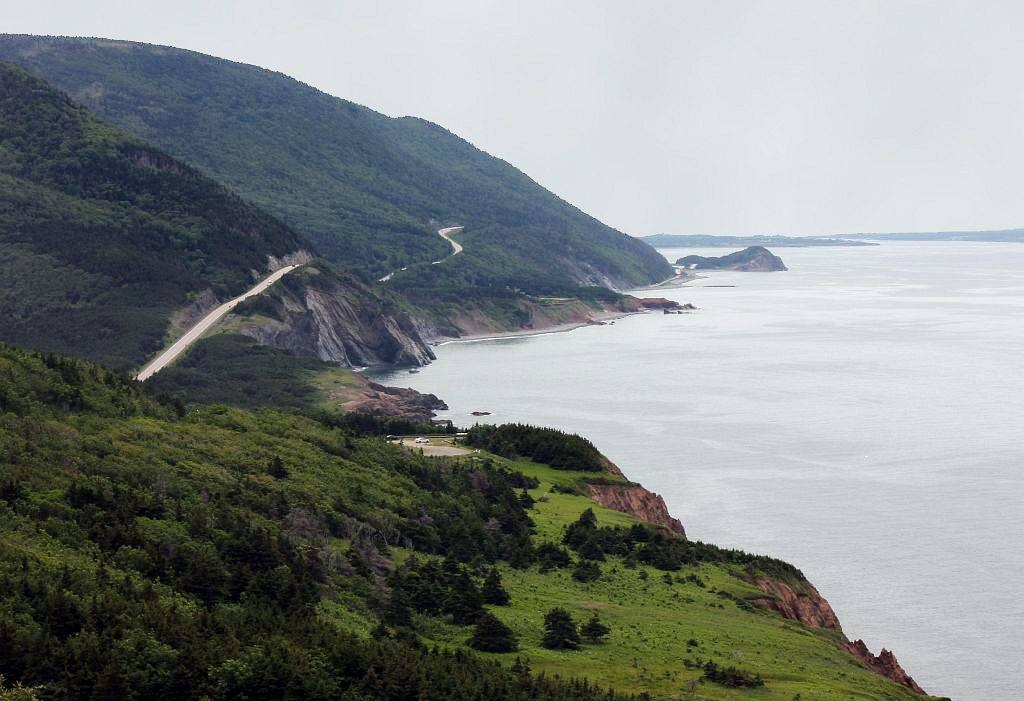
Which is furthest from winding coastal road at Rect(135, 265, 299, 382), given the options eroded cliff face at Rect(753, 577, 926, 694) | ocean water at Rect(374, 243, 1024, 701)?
eroded cliff face at Rect(753, 577, 926, 694)

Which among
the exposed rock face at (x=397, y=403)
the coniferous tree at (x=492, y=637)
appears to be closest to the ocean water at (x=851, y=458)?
the exposed rock face at (x=397, y=403)

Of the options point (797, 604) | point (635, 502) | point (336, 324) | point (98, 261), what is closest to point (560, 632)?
point (797, 604)

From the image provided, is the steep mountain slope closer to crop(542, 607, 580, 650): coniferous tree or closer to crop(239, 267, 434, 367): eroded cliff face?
crop(239, 267, 434, 367): eroded cliff face

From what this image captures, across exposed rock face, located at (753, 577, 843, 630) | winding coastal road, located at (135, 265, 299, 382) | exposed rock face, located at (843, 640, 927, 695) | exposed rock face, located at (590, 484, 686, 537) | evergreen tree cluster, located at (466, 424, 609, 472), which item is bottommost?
exposed rock face, located at (843, 640, 927, 695)

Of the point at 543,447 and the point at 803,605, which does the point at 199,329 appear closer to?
the point at 543,447

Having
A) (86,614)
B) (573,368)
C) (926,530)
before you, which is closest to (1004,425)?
(926,530)

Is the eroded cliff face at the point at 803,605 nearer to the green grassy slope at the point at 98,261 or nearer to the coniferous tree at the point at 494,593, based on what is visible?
the coniferous tree at the point at 494,593
